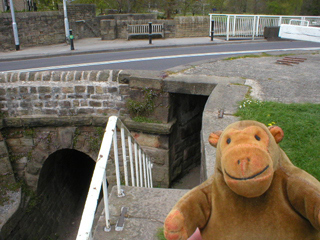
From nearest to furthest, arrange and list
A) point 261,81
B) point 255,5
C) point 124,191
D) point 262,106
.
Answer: point 124,191, point 262,106, point 261,81, point 255,5

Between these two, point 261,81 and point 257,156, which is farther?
point 261,81

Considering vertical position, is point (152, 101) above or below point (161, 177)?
above

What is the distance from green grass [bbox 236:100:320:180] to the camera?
11.3ft

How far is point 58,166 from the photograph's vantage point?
8828 mm

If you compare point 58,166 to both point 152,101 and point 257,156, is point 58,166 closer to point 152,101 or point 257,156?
point 152,101

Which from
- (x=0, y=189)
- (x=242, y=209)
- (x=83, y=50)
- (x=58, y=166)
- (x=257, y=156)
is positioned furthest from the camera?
(x=83, y=50)

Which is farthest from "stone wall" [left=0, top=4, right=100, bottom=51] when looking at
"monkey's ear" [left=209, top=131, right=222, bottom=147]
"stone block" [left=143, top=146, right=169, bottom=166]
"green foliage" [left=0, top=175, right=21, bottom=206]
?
"monkey's ear" [left=209, top=131, right=222, bottom=147]

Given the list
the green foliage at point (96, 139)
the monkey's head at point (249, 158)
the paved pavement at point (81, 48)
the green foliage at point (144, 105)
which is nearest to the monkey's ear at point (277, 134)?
the monkey's head at point (249, 158)

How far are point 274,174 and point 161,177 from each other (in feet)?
18.7

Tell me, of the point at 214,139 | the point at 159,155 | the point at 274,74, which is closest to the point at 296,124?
the point at 214,139

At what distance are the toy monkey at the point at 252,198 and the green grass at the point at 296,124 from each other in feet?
5.02

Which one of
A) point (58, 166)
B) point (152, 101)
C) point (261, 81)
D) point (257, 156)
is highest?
→ point (257, 156)

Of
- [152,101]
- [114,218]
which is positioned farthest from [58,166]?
[114,218]

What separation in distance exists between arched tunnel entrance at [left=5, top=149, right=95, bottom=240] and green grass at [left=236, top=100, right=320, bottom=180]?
5.35m
